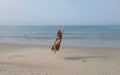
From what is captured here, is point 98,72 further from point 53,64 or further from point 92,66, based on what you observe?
point 53,64

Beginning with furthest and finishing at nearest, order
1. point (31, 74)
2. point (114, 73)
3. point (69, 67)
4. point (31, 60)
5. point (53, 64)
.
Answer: point (31, 60)
point (53, 64)
point (69, 67)
point (114, 73)
point (31, 74)

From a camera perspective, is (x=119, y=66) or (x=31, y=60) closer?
(x=119, y=66)

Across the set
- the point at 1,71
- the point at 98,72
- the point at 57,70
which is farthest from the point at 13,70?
the point at 98,72

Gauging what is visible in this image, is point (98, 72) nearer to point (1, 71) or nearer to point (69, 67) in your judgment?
point (69, 67)

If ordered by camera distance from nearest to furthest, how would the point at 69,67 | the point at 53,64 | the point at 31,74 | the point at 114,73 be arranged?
the point at 31,74, the point at 114,73, the point at 69,67, the point at 53,64

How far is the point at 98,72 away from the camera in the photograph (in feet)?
35.1

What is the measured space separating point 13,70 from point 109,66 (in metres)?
4.57

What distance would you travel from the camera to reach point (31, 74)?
32.1 ft

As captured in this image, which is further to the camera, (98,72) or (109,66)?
(109,66)

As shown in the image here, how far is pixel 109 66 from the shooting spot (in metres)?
12.1

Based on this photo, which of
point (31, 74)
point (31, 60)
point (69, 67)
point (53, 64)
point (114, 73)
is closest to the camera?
point (31, 74)

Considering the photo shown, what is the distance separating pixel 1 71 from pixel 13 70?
0.53 meters

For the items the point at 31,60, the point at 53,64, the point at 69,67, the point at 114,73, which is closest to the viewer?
the point at 114,73

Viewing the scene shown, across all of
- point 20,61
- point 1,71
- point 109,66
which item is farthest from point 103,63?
point 1,71
